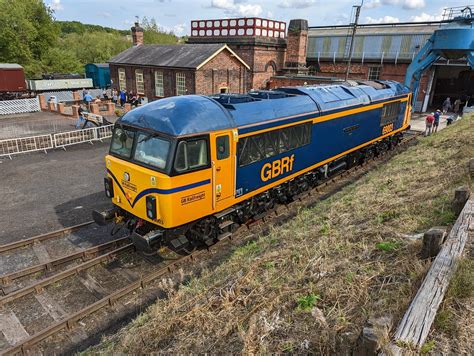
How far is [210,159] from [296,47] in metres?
26.3

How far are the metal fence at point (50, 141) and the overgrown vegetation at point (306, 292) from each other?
1371 centimetres

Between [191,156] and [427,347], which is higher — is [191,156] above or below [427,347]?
above

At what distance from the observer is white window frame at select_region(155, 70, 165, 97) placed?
93.9ft

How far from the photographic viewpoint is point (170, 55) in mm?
28656

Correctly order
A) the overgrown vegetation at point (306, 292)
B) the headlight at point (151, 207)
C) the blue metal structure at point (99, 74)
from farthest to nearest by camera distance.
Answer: the blue metal structure at point (99, 74), the headlight at point (151, 207), the overgrown vegetation at point (306, 292)

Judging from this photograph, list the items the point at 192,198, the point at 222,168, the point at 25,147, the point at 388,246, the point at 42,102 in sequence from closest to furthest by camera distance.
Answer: the point at 388,246
the point at 192,198
the point at 222,168
the point at 25,147
the point at 42,102

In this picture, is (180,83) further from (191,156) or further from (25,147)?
(191,156)

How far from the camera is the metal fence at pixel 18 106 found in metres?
27.1

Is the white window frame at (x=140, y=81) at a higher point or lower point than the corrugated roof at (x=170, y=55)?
lower

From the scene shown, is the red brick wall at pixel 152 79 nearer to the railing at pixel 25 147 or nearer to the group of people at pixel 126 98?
the group of people at pixel 126 98

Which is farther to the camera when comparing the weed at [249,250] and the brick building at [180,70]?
the brick building at [180,70]

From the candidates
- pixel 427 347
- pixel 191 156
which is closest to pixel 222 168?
pixel 191 156

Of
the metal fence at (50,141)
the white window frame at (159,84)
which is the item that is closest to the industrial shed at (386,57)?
the white window frame at (159,84)

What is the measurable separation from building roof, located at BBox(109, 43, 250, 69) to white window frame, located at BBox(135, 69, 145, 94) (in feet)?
2.72
